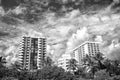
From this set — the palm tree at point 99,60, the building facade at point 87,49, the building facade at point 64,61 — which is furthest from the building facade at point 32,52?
the palm tree at point 99,60

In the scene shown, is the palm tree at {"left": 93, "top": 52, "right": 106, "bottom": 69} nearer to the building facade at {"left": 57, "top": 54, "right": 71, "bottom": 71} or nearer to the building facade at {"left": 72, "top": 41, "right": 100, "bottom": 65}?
the building facade at {"left": 57, "top": 54, "right": 71, "bottom": 71}

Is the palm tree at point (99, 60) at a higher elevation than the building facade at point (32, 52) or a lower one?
lower

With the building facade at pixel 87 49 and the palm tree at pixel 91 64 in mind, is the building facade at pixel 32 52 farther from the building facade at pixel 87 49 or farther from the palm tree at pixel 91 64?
the palm tree at pixel 91 64

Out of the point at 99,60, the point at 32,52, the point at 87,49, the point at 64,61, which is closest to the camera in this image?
the point at 99,60

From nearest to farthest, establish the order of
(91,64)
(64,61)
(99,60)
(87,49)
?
(99,60) → (91,64) → (64,61) → (87,49)

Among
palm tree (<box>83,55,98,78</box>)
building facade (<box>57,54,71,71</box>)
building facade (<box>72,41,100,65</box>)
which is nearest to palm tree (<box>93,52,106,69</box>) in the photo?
palm tree (<box>83,55,98,78</box>)

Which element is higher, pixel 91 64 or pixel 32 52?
pixel 32 52

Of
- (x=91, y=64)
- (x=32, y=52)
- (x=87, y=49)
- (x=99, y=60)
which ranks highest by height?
(x=87, y=49)

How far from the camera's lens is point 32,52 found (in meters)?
134

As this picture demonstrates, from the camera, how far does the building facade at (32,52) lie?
12762 centimetres

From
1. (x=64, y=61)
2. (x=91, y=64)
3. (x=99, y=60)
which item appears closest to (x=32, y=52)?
(x=64, y=61)

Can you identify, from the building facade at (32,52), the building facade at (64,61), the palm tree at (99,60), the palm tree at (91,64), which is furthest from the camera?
the building facade at (64,61)

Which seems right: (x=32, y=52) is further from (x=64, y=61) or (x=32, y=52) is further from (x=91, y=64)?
(x=91, y=64)

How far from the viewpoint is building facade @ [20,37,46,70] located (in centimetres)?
12762
